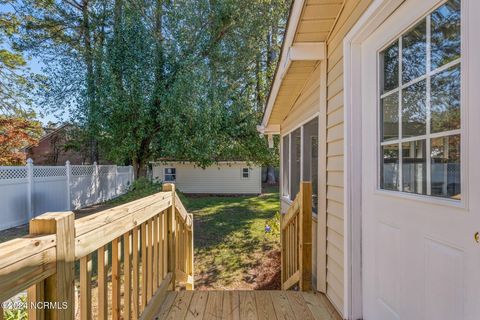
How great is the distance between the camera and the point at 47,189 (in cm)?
903

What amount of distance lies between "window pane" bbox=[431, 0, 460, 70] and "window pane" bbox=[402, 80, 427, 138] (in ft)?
0.49

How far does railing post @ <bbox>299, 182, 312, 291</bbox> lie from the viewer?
105 inches

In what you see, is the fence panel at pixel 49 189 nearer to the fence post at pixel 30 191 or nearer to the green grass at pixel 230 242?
the fence post at pixel 30 191

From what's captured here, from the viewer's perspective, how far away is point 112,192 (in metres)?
13.5

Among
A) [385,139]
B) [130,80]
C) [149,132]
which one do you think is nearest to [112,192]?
[149,132]

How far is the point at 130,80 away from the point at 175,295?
778 cm

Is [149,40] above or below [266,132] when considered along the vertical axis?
above

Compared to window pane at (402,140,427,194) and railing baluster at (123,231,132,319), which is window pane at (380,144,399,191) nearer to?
window pane at (402,140,427,194)

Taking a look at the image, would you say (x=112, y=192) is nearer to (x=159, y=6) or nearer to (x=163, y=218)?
(x=159, y=6)

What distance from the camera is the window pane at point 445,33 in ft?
4.33

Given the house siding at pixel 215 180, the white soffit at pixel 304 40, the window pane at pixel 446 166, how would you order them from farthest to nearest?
the house siding at pixel 215 180 → the white soffit at pixel 304 40 → the window pane at pixel 446 166

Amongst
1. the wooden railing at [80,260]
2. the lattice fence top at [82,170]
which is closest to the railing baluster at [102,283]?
the wooden railing at [80,260]

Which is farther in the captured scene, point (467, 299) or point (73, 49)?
point (73, 49)

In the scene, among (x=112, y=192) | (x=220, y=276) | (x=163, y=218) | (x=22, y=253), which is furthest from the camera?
(x=112, y=192)
